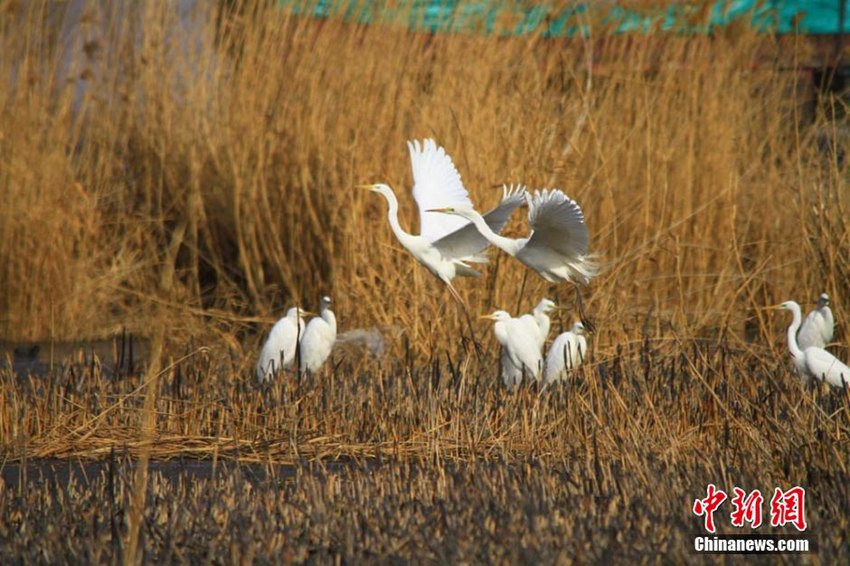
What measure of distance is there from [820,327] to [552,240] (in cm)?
139

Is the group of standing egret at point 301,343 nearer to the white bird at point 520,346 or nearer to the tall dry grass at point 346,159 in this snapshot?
the tall dry grass at point 346,159

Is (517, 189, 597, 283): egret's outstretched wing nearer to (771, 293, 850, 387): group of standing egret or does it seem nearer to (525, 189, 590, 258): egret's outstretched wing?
(525, 189, 590, 258): egret's outstretched wing

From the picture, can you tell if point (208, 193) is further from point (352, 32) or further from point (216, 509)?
point (216, 509)

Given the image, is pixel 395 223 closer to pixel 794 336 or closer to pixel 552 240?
pixel 552 240

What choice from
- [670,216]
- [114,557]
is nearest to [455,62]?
[670,216]

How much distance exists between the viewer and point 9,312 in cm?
664

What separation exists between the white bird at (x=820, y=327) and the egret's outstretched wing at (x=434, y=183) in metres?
1.47

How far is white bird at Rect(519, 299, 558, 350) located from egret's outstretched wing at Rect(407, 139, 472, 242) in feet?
1.59

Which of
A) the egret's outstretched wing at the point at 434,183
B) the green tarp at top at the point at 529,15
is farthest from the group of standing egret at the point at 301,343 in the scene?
the green tarp at top at the point at 529,15

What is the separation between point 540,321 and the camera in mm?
5129

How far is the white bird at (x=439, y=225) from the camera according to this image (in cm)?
500

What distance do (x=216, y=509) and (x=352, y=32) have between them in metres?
4.55

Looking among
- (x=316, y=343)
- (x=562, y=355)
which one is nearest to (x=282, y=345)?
(x=316, y=343)

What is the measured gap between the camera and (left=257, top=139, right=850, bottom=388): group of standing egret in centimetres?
447
